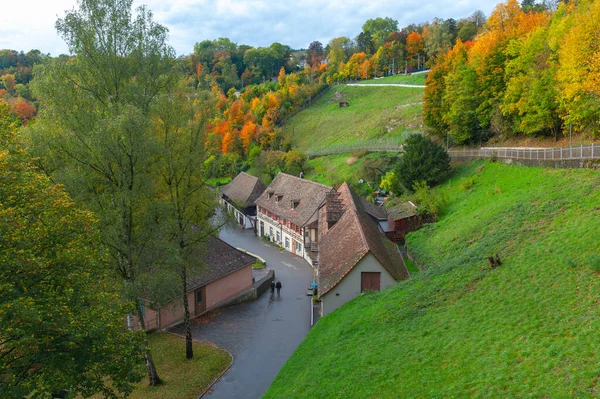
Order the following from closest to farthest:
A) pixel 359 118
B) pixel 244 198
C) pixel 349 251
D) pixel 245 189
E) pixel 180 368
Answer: pixel 180 368 < pixel 349 251 < pixel 244 198 < pixel 245 189 < pixel 359 118

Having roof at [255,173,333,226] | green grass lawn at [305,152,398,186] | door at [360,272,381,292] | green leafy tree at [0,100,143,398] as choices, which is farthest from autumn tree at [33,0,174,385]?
green grass lawn at [305,152,398,186]

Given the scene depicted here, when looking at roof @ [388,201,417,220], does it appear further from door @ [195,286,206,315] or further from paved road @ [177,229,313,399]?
door @ [195,286,206,315]

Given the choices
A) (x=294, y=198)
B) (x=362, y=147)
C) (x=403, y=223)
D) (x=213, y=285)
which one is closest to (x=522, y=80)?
(x=403, y=223)

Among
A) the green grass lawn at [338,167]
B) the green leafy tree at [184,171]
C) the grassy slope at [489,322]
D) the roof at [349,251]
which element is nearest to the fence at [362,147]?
the green grass lawn at [338,167]

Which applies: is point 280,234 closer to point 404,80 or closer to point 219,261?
point 219,261

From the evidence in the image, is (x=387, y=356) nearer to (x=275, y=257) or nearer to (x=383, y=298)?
(x=383, y=298)

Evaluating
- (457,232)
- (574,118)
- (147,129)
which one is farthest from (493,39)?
(147,129)
